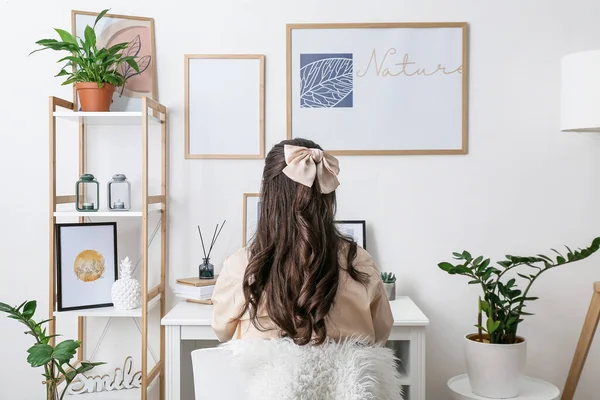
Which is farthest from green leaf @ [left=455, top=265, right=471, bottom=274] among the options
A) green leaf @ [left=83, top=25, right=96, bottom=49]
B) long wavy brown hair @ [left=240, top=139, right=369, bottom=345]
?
green leaf @ [left=83, top=25, right=96, bottom=49]

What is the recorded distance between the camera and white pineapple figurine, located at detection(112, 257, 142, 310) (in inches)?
96.7

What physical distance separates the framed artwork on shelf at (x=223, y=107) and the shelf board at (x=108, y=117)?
0.17 m

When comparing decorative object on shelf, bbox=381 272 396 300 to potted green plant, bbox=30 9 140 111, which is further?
decorative object on shelf, bbox=381 272 396 300

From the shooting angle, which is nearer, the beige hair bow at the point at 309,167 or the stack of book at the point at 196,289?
the beige hair bow at the point at 309,167

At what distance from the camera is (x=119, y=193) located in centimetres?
257

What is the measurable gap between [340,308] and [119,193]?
126 centimetres

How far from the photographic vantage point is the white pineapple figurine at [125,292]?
8.05 feet

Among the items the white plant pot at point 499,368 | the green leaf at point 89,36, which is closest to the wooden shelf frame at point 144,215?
the green leaf at point 89,36

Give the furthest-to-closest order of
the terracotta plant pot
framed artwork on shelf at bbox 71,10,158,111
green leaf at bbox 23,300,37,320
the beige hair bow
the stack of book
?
framed artwork on shelf at bbox 71,10,158,111 → the stack of book → the terracotta plant pot → green leaf at bbox 23,300,37,320 → the beige hair bow

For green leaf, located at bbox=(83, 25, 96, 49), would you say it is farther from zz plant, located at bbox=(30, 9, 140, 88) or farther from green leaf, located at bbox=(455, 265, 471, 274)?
green leaf, located at bbox=(455, 265, 471, 274)

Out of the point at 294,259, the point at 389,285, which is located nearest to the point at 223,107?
the point at 389,285

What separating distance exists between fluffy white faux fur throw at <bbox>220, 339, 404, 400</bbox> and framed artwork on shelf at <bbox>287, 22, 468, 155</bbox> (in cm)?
129

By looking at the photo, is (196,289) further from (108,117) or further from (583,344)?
(583,344)

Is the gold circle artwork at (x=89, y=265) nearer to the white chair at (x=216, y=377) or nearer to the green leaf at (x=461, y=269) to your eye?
the white chair at (x=216, y=377)
